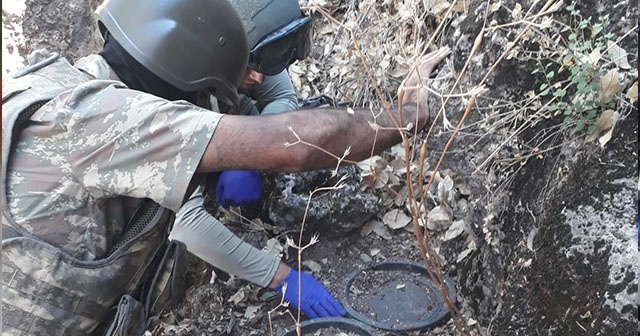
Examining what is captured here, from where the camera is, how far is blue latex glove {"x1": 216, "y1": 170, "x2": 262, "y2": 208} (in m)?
3.04

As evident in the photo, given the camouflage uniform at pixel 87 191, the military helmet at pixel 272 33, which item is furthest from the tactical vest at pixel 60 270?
the military helmet at pixel 272 33

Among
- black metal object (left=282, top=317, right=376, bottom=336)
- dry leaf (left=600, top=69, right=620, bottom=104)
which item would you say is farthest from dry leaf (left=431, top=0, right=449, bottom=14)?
black metal object (left=282, top=317, right=376, bottom=336)

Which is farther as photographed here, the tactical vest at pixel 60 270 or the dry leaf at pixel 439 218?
the dry leaf at pixel 439 218

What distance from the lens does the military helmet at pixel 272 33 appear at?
283 cm

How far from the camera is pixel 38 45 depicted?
4566mm

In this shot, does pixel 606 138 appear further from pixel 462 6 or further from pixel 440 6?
pixel 440 6

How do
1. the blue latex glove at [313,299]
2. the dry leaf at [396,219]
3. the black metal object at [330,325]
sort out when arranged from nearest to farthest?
1. the black metal object at [330,325]
2. the blue latex glove at [313,299]
3. the dry leaf at [396,219]

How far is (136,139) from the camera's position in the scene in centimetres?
164

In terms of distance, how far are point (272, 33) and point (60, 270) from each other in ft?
4.76

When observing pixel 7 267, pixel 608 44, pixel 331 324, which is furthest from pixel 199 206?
pixel 608 44

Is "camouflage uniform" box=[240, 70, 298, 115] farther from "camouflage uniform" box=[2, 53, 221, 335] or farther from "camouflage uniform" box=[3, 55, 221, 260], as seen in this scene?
"camouflage uniform" box=[3, 55, 221, 260]

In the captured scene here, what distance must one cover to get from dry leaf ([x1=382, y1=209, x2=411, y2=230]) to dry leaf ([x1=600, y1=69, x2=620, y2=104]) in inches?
57.9

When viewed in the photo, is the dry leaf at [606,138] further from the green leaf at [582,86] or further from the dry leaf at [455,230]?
the dry leaf at [455,230]

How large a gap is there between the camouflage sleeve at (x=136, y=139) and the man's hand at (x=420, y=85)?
57cm
